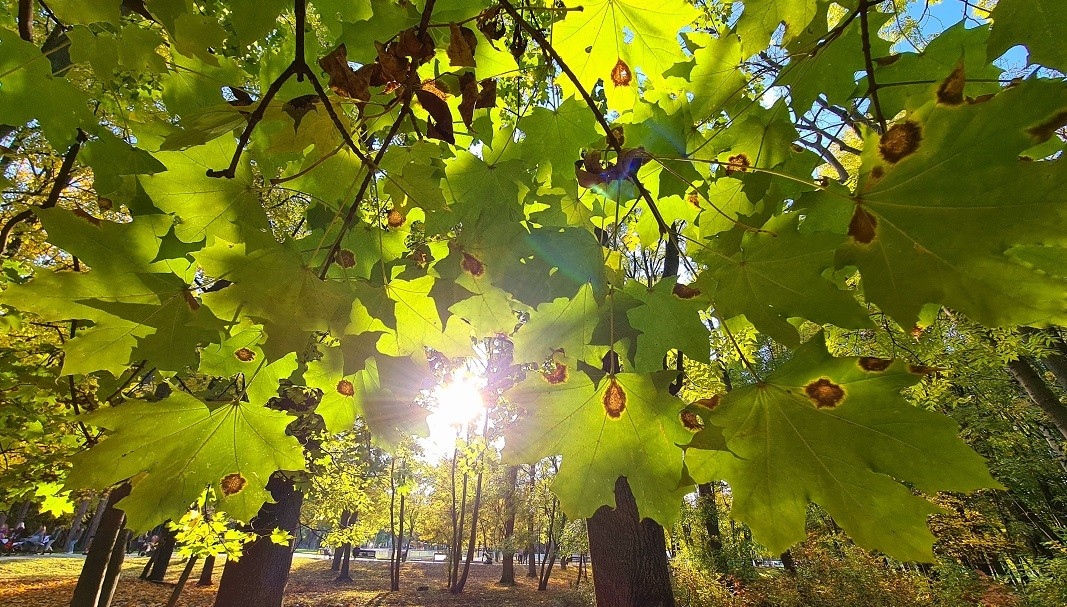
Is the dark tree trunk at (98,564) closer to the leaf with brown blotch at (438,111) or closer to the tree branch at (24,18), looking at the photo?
the tree branch at (24,18)

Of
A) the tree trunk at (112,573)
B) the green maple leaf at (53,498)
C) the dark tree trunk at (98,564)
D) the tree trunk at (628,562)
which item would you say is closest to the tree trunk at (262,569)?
the tree trunk at (112,573)

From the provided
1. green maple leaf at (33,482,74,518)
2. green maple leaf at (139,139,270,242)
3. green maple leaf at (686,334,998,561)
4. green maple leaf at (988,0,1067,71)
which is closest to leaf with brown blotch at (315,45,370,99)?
green maple leaf at (139,139,270,242)

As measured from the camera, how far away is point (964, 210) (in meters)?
0.79

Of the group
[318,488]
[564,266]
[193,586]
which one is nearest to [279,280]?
[564,266]

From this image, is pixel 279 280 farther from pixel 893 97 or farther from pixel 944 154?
pixel 893 97

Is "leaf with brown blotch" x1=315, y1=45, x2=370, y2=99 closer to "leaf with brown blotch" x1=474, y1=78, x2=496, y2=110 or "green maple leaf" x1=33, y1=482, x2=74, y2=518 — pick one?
"leaf with brown blotch" x1=474, y1=78, x2=496, y2=110

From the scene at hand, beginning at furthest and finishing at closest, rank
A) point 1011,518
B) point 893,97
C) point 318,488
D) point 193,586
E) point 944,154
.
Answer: point 1011,518 < point 193,586 < point 318,488 < point 893,97 < point 944,154

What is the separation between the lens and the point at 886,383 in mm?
972

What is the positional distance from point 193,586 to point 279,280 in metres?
20.2

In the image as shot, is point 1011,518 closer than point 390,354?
No

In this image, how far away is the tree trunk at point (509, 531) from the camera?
76.8 feet

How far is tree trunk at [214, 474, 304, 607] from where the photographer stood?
6910 mm

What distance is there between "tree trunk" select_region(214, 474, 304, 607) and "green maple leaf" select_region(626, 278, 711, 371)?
675 centimetres

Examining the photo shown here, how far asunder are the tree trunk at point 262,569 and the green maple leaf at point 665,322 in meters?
6.75
